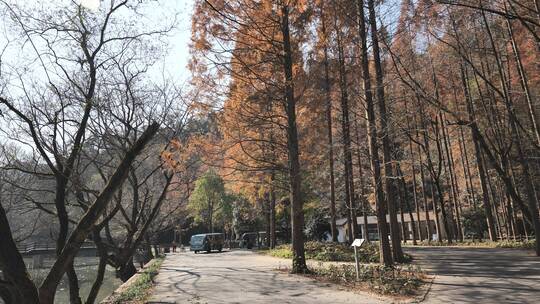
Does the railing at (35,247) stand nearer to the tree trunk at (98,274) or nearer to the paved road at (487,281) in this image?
the tree trunk at (98,274)

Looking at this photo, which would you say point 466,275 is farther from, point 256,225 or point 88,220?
point 256,225

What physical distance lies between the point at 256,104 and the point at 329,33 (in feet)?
11.5

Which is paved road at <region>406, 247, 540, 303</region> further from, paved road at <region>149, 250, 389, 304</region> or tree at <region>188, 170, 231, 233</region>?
tree at <region>188, 170, 231, 233</region>

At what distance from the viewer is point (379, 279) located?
916cm

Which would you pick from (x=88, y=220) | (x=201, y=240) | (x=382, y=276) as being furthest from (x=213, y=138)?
(x=201, y=240)

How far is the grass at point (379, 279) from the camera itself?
27.5ft

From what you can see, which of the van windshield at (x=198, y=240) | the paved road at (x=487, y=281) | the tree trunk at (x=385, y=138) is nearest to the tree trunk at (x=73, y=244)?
the paved road at (x=487, y=281)

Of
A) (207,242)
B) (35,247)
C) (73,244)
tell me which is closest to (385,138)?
(73,244)

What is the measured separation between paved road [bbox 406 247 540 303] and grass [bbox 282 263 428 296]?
42 centimetres

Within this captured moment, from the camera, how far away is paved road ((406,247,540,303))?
734 cm

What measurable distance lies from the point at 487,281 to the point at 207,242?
2503cm

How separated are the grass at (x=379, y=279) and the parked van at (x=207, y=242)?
21.0 m

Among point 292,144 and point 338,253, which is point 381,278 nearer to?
Answer: point 292,144

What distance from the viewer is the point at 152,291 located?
10422 mm
